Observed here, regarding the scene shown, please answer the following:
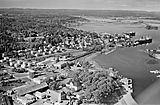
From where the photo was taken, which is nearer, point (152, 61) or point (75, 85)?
point (75, 85)

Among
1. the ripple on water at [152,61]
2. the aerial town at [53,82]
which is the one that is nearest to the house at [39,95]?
the aerial town at [53,82]

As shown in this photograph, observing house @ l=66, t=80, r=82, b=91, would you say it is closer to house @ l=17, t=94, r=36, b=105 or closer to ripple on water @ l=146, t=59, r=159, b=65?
house @ l=17, t=94, r=36, b=105

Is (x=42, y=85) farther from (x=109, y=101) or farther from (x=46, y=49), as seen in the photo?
(x=46, y=49)

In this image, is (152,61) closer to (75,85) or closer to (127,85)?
(127,85)

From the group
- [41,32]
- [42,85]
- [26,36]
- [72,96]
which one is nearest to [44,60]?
[42,85]

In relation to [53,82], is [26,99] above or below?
below

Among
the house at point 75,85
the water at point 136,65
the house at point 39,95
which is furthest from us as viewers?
the water at point 136,65

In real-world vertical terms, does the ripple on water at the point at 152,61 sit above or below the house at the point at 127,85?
above

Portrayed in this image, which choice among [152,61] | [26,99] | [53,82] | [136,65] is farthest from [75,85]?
[152,61]

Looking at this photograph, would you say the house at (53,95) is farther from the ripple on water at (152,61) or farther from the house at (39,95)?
the ripple on water at (152,61)

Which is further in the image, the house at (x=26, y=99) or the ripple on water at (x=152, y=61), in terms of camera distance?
the ripple on water at (x=152, y=61)

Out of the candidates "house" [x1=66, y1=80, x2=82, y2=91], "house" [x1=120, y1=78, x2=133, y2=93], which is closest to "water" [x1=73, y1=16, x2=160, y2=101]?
"house" [x1=120, y1=78, x2=133, y2=93]
